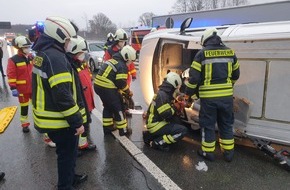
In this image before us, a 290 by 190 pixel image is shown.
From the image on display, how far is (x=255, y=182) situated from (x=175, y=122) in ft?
4.87

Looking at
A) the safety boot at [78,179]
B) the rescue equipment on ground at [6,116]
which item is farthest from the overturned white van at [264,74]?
the rescue equipment on ground at [6,116]

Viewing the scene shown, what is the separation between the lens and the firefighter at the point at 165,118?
4000 mm

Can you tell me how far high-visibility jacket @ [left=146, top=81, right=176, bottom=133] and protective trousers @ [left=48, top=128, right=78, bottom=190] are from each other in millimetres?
1507

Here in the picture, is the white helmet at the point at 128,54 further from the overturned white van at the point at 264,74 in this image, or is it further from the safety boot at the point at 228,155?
the safety boot at the point at 228,155

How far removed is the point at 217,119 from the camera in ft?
12.7

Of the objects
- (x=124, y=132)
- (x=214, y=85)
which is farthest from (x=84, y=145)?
(x=214, y=85)

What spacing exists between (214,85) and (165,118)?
2.93 ft

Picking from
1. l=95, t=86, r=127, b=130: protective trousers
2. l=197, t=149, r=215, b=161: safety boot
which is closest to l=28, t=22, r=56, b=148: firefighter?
l=95, t=86, r=127, b=130: protective trousers

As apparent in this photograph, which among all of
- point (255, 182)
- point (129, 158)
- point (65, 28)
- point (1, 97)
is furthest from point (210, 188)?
point (1, 97)

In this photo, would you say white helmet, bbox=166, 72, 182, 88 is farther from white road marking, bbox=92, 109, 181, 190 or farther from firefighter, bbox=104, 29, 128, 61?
firefighter, bbox=104, 29, 128, 61

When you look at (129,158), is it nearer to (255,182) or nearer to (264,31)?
(255,182)

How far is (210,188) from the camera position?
3.17 metres

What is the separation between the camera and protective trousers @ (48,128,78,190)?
2709 millimetres

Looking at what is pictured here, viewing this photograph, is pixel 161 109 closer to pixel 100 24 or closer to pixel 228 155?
pixel 228 155
